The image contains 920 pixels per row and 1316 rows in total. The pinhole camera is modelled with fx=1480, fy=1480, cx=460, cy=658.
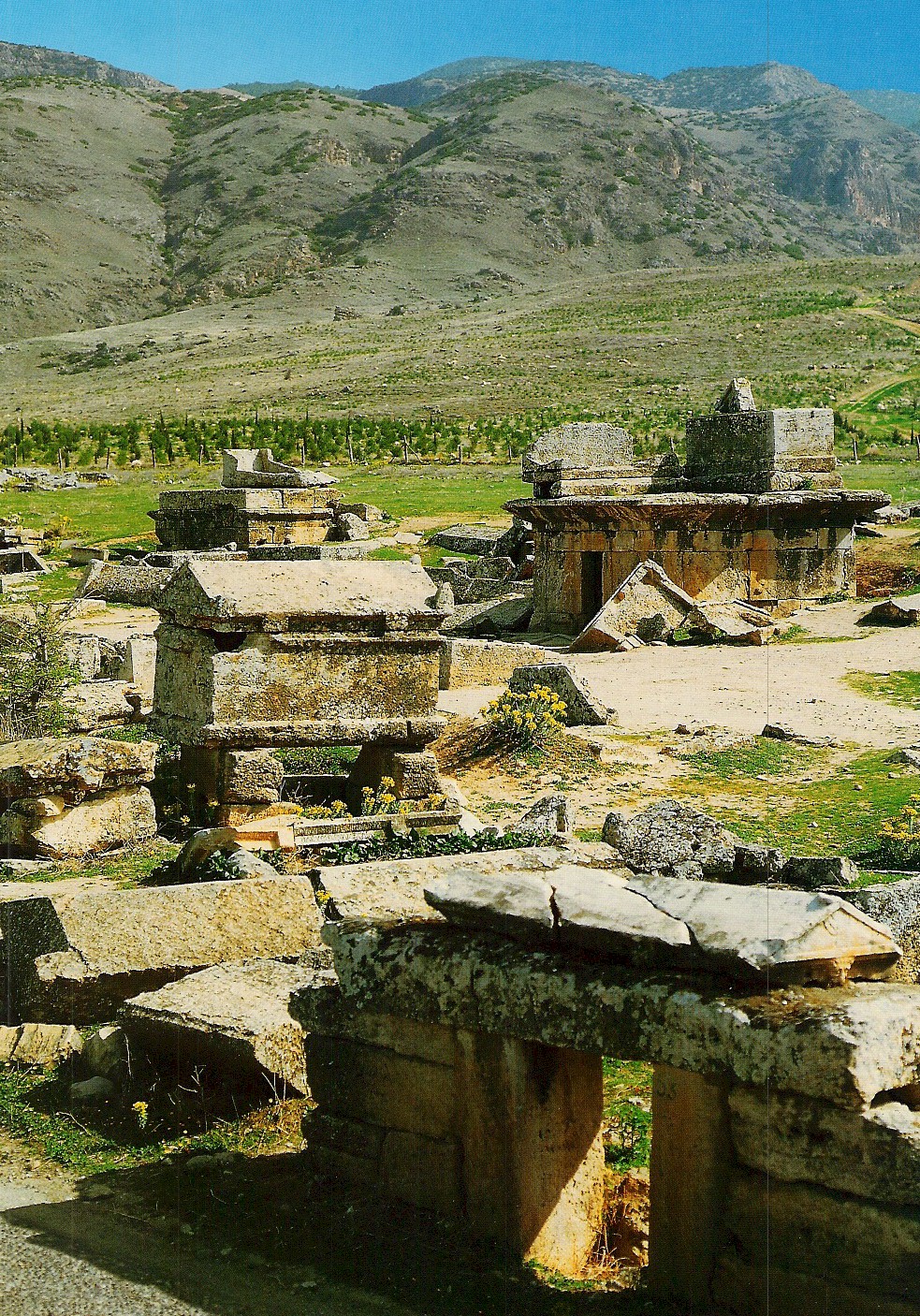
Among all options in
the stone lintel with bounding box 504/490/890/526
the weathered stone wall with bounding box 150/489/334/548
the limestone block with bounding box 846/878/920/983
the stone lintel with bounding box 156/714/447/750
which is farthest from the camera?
the weathered stone wall with bounding box 150/489/334/548

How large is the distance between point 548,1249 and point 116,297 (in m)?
106

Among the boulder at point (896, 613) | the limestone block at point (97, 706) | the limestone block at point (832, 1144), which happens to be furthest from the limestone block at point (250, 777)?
the boulder at point (896, 613)

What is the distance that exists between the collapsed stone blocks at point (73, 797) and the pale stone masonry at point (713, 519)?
11.5 m

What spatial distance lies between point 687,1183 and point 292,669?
5294 mm

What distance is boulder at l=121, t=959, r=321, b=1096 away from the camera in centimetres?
527

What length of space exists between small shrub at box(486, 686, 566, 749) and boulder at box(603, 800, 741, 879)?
2.65 meters

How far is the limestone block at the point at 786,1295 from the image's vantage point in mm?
3637

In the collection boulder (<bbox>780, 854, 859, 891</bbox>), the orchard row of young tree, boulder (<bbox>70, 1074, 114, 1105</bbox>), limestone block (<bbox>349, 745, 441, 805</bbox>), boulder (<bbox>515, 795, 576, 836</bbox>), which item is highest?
the orchard row of young tree

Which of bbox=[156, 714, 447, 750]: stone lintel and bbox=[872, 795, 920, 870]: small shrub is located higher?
bbox=[156, 714, 447, 750]: stone lintel

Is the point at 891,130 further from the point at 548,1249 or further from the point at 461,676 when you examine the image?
the point at 548,1249

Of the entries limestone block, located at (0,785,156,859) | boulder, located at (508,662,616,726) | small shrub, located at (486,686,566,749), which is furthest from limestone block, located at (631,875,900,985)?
boulder, located at (508,662,616,726)

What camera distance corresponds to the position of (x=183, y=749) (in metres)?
9.32

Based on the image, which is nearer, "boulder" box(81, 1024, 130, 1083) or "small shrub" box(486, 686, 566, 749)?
"boulder" box(81, 1024, 130, 1083)

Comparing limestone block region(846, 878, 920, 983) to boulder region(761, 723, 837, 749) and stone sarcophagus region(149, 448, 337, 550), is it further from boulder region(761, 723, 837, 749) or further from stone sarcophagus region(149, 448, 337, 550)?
stone sarcophagus region(149, 448, 337, 550)
